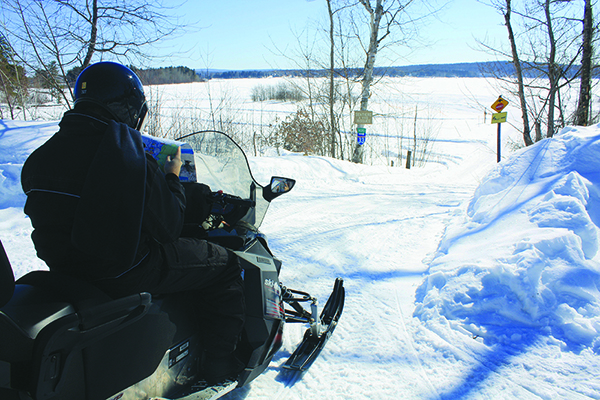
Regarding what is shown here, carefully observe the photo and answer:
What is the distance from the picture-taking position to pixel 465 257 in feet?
11.3

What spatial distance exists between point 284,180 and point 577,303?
2195 mm

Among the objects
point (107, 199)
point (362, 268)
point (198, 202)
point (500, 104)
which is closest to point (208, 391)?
point (198, 202)

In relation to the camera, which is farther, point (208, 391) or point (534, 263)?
point (534, 263)

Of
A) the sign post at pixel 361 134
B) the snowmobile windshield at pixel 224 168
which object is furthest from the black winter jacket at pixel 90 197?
the sign post at pixel 361 134

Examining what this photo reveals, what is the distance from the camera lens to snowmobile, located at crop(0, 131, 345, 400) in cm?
104

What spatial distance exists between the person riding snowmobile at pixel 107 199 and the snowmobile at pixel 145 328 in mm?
102

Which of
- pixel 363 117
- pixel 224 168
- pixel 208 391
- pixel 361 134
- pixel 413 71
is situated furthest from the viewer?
pixel 413 71

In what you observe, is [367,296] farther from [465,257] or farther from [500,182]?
[500,182]

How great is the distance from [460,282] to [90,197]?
9.35 ft

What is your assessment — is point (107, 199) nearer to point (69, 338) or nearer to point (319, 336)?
point (69, 338)

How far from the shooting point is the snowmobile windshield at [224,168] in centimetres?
244

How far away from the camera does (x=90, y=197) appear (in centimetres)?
119

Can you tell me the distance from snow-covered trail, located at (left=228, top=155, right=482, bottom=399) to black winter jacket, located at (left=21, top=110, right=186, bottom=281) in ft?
4.43

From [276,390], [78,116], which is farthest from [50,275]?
[276,390]
